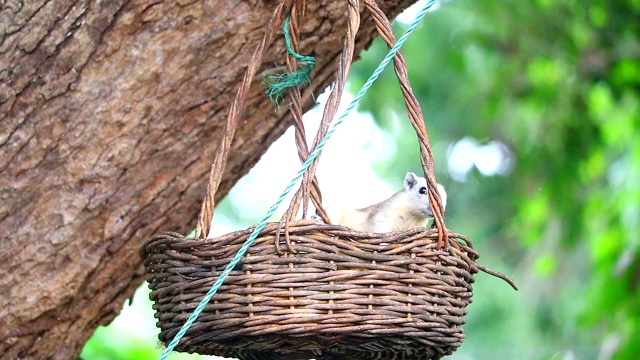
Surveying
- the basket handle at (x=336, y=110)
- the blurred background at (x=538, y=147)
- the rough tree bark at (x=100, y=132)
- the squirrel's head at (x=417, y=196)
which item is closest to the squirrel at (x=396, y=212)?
the squirrel's head at (x=417, y=196)

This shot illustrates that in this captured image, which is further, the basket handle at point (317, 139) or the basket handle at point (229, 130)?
the basket handle at point (229, 130)

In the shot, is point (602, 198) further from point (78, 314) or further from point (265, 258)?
point (265, 258)

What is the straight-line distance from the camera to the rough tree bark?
2.84 meters

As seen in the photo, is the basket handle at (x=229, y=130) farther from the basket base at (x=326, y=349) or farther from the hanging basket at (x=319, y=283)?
the basket base at (x=326, y=349)

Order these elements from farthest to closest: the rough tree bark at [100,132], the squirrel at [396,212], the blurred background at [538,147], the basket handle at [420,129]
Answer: the blurred background at [538,147] < the squirrel at [396,212] < the rough tree bark at [100,132] < the basket handle at [420,129]

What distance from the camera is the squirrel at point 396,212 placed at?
2996 mm

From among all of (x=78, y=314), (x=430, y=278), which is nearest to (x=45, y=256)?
(x=78, y=314)

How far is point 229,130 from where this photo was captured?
2354 millimetres

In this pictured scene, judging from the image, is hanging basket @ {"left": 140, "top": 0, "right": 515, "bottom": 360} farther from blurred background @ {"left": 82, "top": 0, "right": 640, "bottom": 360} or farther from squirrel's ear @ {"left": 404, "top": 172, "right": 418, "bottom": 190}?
blurred background @ {"left": 82, "top": 0, "right": 640, "bottom": 360}

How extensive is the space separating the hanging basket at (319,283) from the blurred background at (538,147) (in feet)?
7.75

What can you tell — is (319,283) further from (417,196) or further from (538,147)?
(538,147)

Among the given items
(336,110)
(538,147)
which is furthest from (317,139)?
(538,147)

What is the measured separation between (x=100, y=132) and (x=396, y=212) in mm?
996

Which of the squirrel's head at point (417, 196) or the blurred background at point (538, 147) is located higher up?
the blurred background at point (538, 147)
